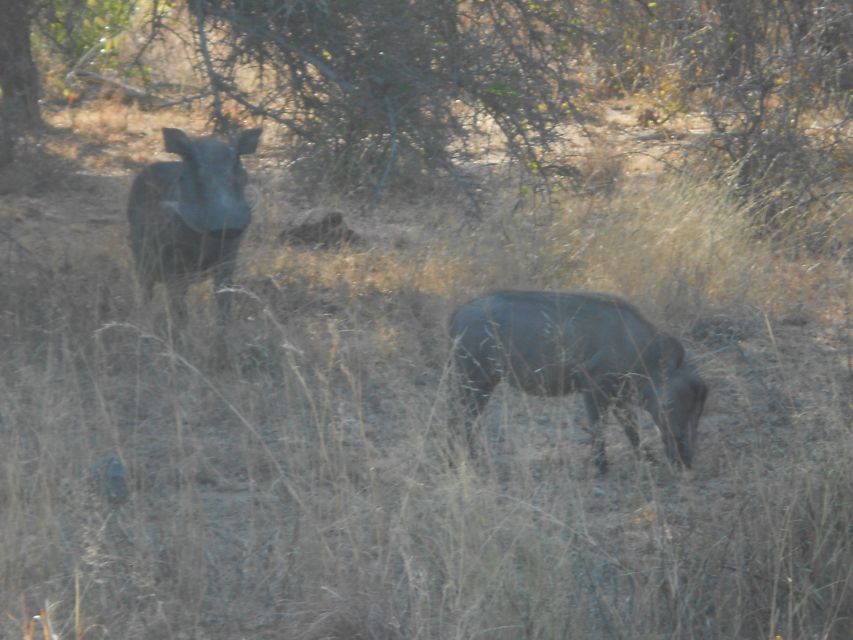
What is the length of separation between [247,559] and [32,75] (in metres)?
5.34

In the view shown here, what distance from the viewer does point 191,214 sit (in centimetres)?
586

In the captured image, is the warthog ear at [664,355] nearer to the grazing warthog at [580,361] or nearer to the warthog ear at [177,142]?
the grazing warthog at [580,361]

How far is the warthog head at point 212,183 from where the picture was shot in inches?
227

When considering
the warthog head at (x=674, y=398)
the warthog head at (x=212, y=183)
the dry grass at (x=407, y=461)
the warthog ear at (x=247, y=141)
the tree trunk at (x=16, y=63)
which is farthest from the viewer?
the tree trunk at (x=16, y=63)

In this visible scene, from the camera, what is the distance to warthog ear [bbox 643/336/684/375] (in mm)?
4785

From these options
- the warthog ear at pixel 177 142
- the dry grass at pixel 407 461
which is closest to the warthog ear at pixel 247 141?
the warthog ear at pixel 177 142

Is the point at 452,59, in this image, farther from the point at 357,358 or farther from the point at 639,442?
the point at 639,442

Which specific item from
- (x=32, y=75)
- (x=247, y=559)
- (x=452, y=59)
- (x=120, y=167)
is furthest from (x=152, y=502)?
(x=120, y=167)

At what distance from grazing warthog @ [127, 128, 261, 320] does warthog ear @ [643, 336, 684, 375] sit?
6.63 feet

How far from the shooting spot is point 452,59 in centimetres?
605

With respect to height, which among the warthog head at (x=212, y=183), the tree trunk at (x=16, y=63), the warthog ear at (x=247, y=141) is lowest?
the warthog head at (x=212, y=183)

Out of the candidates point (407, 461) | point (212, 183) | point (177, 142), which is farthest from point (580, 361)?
point (177, 142)

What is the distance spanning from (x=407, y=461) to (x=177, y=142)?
218 centimetres

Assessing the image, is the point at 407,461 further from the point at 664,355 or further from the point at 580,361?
the point at 664,355
